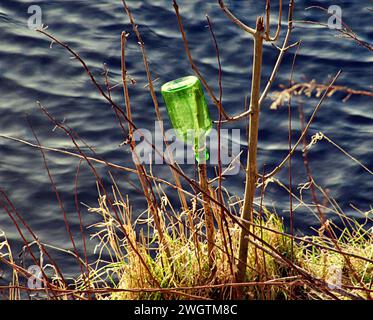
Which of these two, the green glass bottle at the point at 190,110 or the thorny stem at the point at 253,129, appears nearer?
the thorny stem at the point at 253,129

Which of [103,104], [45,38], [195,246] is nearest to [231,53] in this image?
[103,104]

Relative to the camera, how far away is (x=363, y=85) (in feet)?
16.4

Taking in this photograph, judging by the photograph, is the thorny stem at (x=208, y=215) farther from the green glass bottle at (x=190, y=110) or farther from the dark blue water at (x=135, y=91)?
the dark blue water at (x=135, y=91)

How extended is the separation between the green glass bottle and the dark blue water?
159 cm

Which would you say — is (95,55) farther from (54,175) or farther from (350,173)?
(350,173)

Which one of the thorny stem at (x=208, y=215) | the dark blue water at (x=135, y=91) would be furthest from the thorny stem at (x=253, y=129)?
the dark blue water at (x=135, y=91)

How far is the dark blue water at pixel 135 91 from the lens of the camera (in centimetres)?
431

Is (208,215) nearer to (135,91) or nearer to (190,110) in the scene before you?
(190,110)

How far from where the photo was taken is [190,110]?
8.14 feet

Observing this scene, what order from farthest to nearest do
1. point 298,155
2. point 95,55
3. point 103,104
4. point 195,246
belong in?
point 95,55 < point 103,104 < point 298,155 < point 195,246

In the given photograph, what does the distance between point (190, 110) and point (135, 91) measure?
2.58 meters

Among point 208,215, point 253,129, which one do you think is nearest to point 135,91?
point 208,215

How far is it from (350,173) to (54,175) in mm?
1702

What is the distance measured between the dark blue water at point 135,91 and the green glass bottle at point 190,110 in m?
1.59
